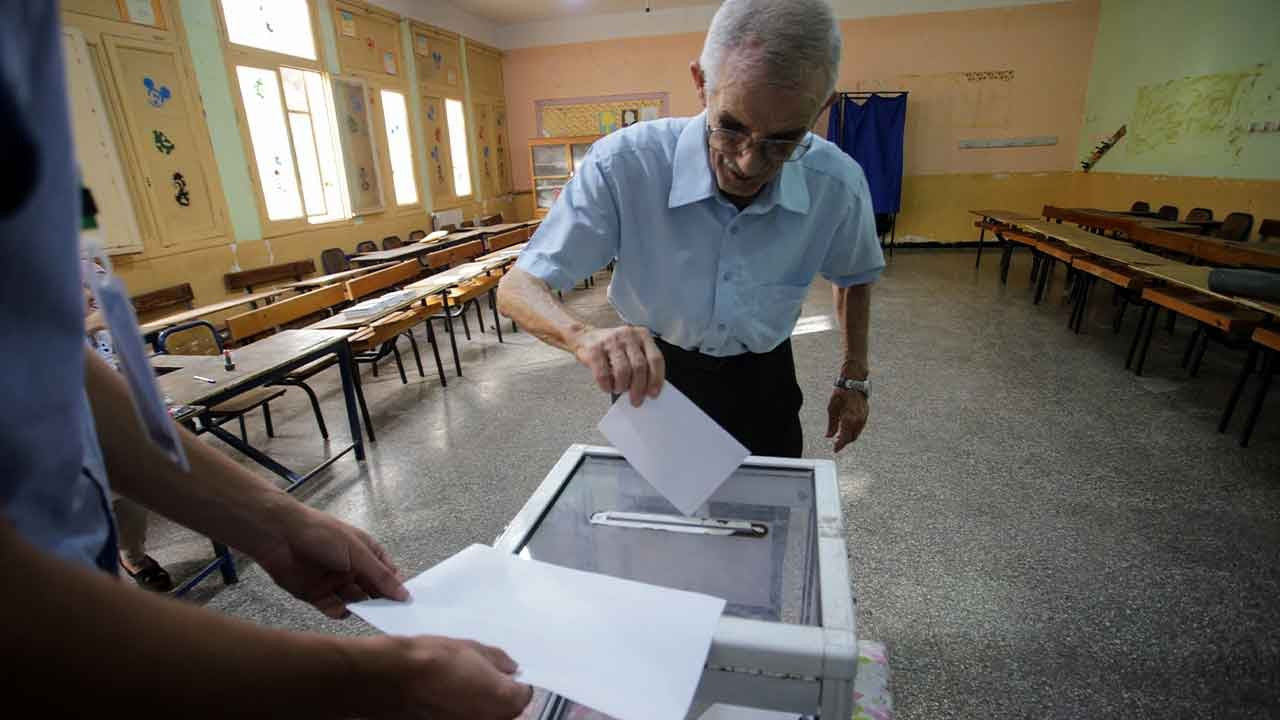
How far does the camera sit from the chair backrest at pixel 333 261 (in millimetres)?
5500

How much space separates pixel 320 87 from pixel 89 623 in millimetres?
6946

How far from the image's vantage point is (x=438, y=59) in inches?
315

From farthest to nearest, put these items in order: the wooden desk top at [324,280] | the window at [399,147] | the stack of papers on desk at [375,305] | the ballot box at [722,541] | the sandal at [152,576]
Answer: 1. the window at [399,147]
2. the wooden desk top at [324,280]
3. the stack of papers on desk at [375,305]
4. the sandal at [152,576]
5. the ballot box at [722,541]

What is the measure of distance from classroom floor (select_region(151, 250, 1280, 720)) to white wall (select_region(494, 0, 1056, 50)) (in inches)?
248

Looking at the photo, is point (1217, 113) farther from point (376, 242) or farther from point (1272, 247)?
point (376, 242)

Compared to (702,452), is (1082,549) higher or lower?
lower

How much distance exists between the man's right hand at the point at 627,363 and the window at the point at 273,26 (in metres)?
5.74

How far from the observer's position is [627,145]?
121 cm

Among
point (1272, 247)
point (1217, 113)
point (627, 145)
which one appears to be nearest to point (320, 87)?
point (627, 145)

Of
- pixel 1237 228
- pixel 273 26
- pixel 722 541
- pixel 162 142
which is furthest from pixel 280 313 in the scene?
pixel 1237 228

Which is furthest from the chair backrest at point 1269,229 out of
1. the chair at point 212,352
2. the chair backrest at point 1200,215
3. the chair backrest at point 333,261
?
the chair backrest at point 333,261

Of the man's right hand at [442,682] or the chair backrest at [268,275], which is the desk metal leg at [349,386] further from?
the man's right hand at [442,682]

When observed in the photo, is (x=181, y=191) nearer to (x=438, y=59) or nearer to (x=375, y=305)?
(x=375, y=305)

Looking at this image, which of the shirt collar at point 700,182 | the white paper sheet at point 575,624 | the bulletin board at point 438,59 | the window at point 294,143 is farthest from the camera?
the bulletin board at point 438,59
